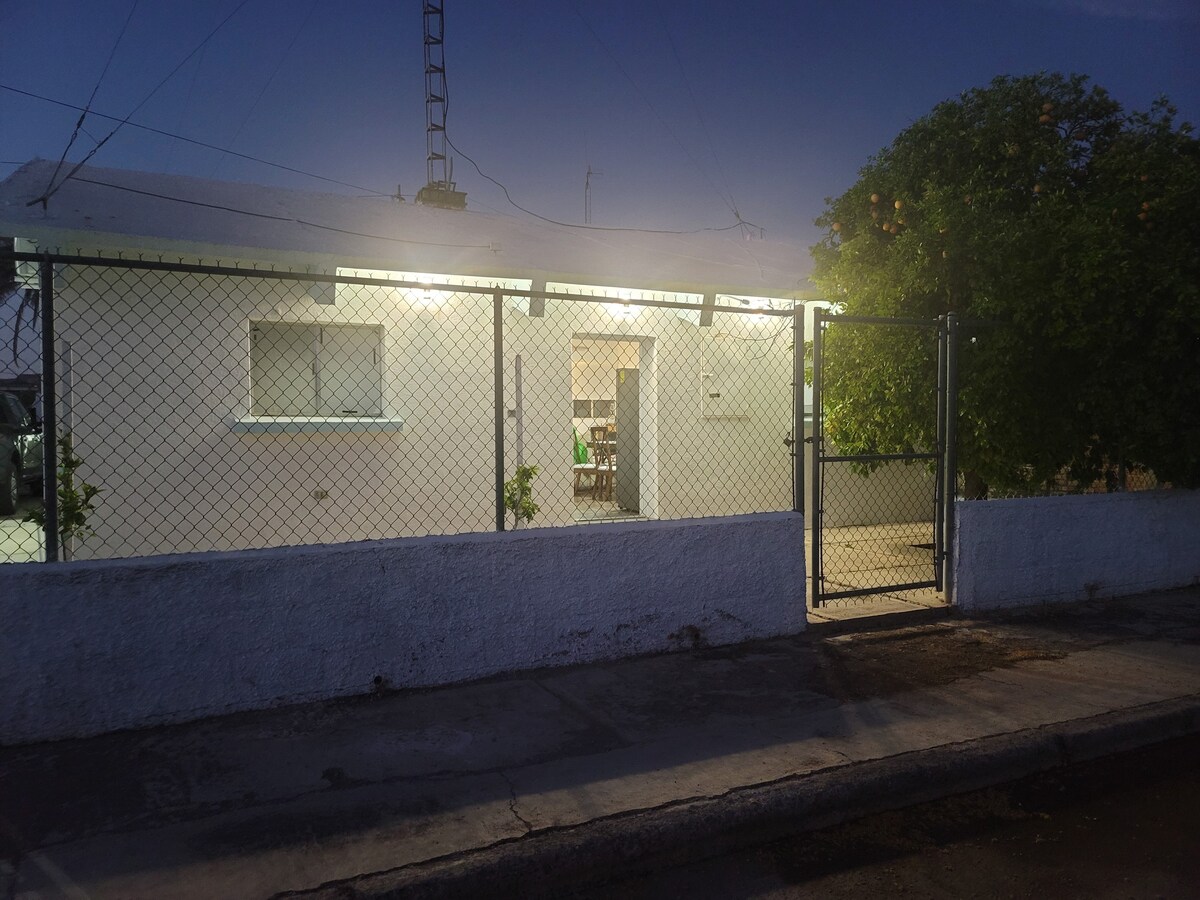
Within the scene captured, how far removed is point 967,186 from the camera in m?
7.45

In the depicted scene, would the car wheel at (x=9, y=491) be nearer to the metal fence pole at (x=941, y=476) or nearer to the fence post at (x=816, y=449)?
the fence post at (x=816, y=449)

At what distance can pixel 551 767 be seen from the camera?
3.81 metres

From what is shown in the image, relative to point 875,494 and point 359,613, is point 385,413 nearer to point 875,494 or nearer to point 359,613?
point 359,613

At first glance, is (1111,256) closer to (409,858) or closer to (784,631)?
(784,631)

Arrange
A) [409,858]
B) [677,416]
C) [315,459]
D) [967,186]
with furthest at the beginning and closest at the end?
1. [677,416]
2. [315,459]
3. [967,186]
4. [409,858]

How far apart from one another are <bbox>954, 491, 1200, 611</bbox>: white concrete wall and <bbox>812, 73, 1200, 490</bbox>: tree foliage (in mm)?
432

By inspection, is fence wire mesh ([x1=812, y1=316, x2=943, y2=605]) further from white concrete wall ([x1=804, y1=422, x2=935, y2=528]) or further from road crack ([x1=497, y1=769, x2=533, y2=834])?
road crack ([x1=497, y1=769, x2=533, y2=834])

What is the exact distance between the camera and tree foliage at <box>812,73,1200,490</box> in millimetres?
6762

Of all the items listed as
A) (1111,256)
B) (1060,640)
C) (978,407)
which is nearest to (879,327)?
(978,407)

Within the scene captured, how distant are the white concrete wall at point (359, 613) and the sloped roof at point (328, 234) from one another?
4.18m

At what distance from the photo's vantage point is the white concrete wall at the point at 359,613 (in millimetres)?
4078

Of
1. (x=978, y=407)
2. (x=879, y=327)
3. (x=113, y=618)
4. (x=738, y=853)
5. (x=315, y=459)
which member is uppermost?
(x=879, y=327)

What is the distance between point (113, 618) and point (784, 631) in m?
4.07

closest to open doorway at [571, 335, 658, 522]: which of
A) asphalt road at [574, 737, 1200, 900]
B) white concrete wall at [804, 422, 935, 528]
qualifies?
white concrete wall at [804, 422, 935, 528]
